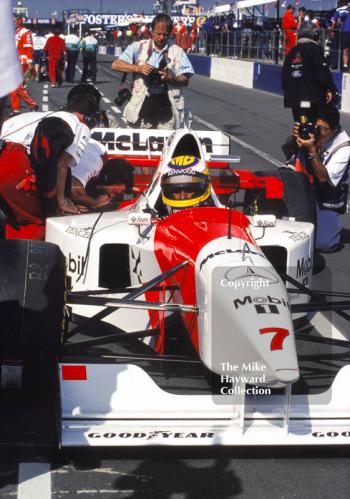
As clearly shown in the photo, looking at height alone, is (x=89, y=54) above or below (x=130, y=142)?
below

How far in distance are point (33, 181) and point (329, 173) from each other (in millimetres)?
2872

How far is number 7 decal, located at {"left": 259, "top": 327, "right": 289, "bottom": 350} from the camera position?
13.8ft

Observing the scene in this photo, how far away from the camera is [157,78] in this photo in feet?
34.0

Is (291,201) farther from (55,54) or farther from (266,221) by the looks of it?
(55,54)

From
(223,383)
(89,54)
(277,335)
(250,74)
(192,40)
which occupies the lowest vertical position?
(192,40)

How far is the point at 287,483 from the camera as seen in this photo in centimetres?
418

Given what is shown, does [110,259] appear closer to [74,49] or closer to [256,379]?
[256,379]

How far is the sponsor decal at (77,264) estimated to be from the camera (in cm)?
594

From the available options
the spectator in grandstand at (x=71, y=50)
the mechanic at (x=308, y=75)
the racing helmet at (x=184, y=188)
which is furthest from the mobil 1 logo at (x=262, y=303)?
the spectator in grandstand at (x=71, y=50)

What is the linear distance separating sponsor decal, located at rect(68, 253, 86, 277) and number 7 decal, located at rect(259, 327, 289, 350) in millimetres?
1914

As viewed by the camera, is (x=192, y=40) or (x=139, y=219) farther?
(x=192, y=40)

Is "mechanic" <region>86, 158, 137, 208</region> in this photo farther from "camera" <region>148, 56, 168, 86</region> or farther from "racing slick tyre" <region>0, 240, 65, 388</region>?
"racing slick tyre" <region>0, 240, 65, 388</region>

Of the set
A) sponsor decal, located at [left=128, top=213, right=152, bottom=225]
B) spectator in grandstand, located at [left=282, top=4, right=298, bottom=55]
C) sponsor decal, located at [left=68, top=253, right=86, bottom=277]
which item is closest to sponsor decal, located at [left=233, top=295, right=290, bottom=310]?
sponsor decal, located at [left=128, top=213, right=152, bottom=225]

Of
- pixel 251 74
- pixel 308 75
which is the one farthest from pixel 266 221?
pixel 251 74
